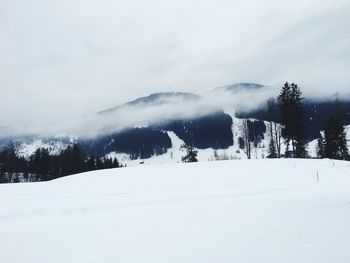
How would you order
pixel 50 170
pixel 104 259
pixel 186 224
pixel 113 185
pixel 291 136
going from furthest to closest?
pixel 50 170, pixel 291 136, pixel 113 185, pixel 186 224, pixel 104 259

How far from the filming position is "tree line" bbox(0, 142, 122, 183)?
83.5 meters

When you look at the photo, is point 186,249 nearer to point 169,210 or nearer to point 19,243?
point 19,243

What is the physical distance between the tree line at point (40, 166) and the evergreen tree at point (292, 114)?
2097 inches

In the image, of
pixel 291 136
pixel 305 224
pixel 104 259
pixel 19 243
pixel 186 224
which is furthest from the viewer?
pixel 291 136

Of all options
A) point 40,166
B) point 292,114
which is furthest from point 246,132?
point 40,166

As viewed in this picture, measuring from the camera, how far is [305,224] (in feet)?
38.1

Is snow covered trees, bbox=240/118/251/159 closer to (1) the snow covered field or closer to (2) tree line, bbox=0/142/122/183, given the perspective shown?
(1) the snow covered field

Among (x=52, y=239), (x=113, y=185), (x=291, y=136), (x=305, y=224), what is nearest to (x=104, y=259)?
(x=52, y=239)

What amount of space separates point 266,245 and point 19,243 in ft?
24.9

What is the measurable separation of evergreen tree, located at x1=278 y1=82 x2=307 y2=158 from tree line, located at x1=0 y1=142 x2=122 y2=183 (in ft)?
175

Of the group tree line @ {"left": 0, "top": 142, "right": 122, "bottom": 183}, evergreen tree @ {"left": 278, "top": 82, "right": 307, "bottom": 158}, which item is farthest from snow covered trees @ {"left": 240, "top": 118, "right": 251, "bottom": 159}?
tree line @ {"left": 0, "top": 142, "right": 122, "bottom": 183}

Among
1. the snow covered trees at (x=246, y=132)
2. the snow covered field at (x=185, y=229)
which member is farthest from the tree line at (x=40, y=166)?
the snow covered field at (x=185, y=229)

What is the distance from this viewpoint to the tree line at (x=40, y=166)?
83500 millimetres

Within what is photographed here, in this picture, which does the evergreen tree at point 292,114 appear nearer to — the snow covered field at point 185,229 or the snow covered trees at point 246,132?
the snow covered trees at point 246,132
